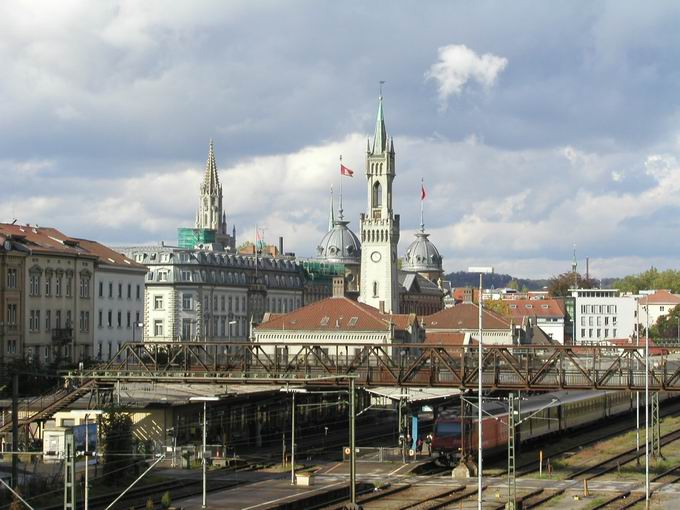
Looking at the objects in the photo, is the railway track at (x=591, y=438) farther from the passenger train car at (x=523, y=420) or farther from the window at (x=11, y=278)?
the window at (x=11, y=278)

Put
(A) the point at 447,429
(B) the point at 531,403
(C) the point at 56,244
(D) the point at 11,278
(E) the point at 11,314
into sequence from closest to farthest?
(A) the point at 447,429 → (B) the point at 531,403 → (E) the point at 11,314 → (D) the point at 11,278 → (C) the point at 56,244

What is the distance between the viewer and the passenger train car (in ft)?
272

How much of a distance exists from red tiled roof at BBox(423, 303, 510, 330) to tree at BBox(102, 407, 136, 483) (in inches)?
4334

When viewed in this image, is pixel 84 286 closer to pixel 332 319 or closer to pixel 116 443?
pixel 332 319

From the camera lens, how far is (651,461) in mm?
88688

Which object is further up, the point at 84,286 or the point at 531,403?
the point at 84,286

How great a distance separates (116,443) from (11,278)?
51518 mm

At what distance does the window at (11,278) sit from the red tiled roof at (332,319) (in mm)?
44966

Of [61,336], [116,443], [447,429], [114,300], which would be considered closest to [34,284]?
[61,336]

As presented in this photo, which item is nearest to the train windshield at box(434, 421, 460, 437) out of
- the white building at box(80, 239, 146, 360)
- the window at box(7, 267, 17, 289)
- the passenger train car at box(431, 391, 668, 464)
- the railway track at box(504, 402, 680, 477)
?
the passenger train car at box(431, 391, 668, 464)

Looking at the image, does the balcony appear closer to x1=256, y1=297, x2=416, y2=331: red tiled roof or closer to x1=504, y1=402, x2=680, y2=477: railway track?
x1=256, y1=297, x2=416, y2=331: red tiled roof

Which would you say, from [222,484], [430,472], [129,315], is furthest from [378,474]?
[129,315]

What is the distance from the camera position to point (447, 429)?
3265 inches

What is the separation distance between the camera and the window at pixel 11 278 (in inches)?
4803
